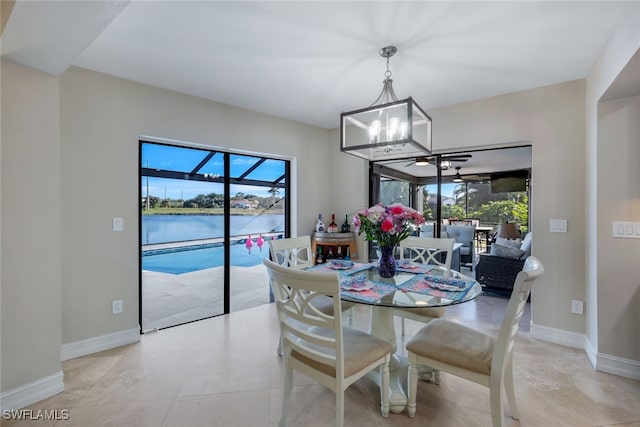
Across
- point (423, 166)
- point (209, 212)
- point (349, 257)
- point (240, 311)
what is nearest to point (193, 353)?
point (240, 311)

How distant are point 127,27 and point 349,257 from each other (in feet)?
10.9

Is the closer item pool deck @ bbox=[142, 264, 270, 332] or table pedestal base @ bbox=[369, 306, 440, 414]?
table pedestal base @ bbox=[369, 306, 440, 414]

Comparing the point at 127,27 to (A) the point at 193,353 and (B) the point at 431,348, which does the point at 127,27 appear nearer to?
(A) the point at 193,353

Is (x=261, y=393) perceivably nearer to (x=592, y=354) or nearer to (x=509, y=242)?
(x=592, y=354)

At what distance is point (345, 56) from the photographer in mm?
2271

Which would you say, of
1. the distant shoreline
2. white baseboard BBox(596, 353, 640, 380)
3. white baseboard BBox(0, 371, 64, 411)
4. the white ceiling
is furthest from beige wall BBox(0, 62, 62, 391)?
white baseboard BBox(596, 353, 640, 380)

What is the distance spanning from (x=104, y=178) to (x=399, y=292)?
106 inches

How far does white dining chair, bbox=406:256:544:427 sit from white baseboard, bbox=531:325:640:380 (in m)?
1.17

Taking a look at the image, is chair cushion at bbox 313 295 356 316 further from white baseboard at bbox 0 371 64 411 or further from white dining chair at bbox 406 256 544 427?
Result: white baseboard at bbox 0 371 64 411

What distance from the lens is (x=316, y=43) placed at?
2.09 metres

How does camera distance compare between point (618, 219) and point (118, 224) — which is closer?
point (618, 219)

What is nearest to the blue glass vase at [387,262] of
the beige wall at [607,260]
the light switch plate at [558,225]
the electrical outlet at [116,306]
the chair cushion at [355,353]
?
the chair cushion at [355,353]

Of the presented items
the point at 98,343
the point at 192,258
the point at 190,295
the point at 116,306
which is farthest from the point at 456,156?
the point at 98,343

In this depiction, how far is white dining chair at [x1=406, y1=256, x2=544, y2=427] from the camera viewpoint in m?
1.41
